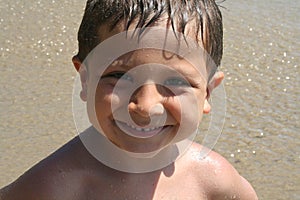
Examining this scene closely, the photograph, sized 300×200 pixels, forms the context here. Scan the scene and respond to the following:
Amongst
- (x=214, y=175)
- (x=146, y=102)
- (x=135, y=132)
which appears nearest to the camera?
(x=146, y=102)

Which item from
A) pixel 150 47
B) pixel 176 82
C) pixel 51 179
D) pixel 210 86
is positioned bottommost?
pixel 51 179

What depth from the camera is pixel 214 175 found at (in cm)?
249

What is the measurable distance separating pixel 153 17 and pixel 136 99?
10.3 inches

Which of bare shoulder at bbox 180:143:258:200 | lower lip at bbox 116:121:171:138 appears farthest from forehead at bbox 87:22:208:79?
bare shoulder at bbox 180:143:258:200

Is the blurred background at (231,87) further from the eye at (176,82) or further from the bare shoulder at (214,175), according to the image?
the eye at (176,82)

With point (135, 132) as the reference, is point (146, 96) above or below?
above

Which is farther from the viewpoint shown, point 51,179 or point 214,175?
point 214,175

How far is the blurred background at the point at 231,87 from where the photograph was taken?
3285 mm

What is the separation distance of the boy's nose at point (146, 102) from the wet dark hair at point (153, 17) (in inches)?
7.7

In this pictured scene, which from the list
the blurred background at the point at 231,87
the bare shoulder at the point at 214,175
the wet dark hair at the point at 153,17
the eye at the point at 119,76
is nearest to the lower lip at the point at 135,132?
the eye at the point at 119,76

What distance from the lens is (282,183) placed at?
3.15 m

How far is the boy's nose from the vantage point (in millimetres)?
1884

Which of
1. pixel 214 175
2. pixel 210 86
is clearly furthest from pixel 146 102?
pixel 214 175

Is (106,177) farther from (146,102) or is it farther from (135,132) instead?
(146,102)
